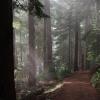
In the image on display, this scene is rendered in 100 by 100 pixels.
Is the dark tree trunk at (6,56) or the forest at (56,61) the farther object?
the forest at (56,61)

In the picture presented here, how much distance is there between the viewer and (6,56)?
6738 mm

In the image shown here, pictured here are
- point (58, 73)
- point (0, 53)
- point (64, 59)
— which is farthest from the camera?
point (64, 59)

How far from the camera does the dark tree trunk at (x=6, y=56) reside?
6691mm

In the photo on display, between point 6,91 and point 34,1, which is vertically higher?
point 34,1

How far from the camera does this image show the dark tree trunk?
6.69 metres

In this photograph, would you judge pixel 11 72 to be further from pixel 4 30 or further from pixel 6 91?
pixel 4 30

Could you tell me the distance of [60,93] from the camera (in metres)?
12.0

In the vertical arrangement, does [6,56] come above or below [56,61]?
above

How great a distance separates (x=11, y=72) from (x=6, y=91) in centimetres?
53

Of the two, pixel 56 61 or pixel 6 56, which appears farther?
pixel 56 61

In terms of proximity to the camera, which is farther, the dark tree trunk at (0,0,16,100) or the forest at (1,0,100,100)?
the forest at (1,0,100,100)

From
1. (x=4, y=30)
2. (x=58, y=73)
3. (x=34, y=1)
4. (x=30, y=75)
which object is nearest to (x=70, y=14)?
(x=58, y=73)

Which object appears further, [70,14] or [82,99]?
[70,14]

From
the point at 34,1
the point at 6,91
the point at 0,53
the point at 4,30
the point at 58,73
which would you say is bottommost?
the point at 58,73
